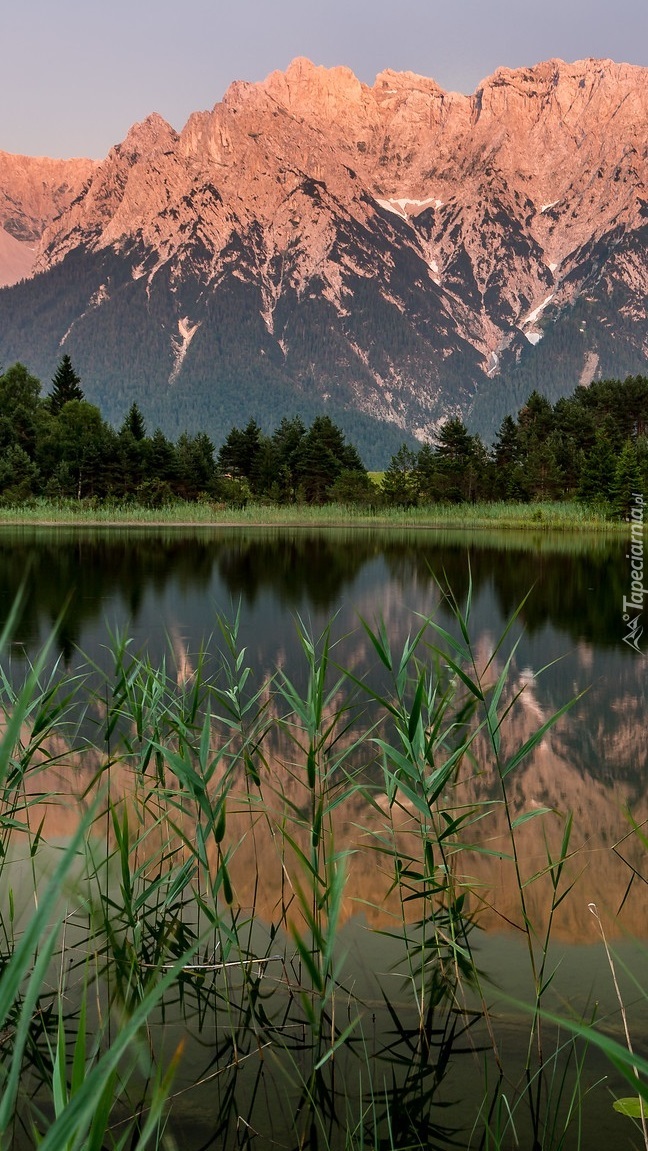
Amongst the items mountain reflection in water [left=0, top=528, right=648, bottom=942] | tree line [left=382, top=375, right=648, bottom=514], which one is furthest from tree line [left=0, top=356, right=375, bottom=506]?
mountain reflection in water [left=0, top=528, right=648, bottom=942]

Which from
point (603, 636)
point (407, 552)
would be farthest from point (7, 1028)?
point (407, 552)

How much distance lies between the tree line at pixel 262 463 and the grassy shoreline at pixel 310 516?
3.79m

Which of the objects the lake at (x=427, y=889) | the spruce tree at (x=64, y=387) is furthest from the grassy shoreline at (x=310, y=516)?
the lake at (x=427, y=889)

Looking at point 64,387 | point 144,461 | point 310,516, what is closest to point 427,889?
point 310,516

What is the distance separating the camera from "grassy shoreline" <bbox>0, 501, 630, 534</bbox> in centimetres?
6600

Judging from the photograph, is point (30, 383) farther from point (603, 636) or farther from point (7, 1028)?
point (7, 1028)

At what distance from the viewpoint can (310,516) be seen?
2985 inches

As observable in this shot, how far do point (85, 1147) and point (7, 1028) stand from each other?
11.3 ft

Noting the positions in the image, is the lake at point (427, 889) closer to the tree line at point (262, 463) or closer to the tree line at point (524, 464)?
the tree line at point (524, 464)

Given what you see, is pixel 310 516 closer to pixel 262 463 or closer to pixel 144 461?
pixel 144 461

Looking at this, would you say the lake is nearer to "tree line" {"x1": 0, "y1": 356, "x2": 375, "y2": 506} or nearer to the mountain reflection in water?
the mountain reflection in water

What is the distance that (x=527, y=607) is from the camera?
24078 mm

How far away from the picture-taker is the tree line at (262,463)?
269 feet

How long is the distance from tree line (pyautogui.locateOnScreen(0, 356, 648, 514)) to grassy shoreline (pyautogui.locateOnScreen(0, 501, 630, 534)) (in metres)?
3.79
